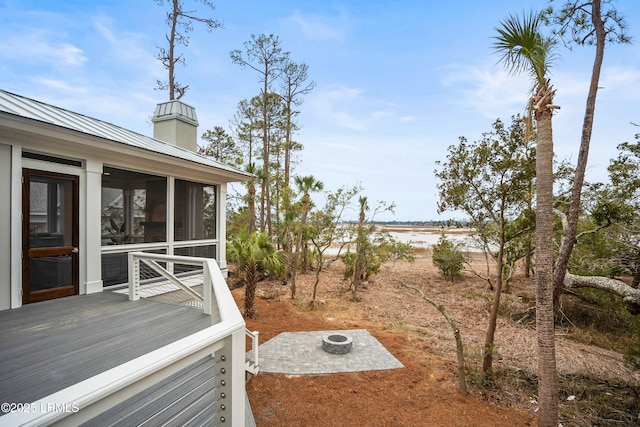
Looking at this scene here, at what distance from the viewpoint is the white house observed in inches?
164

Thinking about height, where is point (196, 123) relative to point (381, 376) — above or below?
above

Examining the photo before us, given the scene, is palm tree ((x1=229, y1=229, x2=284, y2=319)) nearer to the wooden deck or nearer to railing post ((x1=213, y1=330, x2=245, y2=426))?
the wooden deck

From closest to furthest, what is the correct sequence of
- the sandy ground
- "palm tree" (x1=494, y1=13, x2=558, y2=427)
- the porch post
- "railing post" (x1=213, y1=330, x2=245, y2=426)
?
"railing post" (x1=213, y1=330, x2=245, y2=426)
"palm tree" (x1=494, y1=13, x2=558, y2=427)
the sandy ground
the porch post

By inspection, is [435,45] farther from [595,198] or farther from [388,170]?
[388,170]

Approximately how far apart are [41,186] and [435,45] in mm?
11688

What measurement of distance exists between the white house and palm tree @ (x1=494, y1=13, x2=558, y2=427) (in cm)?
653

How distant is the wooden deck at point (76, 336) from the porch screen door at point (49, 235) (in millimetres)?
295

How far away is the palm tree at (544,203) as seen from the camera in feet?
13.5

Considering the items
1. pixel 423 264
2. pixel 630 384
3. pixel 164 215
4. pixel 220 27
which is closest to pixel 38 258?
pixel 164 215

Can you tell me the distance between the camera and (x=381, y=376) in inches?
218

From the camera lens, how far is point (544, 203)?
416 centimetres

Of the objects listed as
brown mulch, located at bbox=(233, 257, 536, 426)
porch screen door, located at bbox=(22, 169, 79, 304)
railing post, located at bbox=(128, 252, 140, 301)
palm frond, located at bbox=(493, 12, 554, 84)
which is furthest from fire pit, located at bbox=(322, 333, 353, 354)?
palm frond, located at bbox=(493, 12, 554, 84)

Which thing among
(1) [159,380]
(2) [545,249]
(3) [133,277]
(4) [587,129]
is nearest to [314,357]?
(3) [133,277]

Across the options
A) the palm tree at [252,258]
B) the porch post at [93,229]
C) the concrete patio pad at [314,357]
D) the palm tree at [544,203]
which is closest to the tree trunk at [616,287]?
the palm tree at [544,203]
